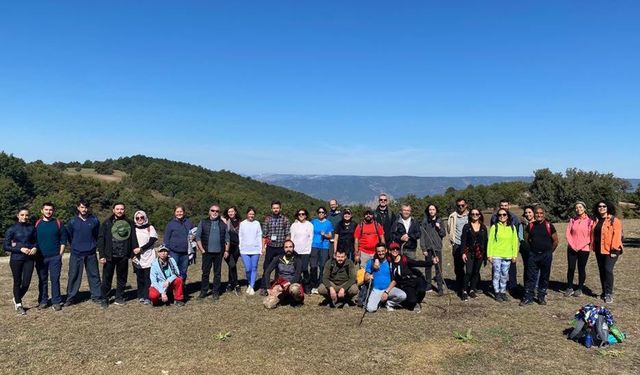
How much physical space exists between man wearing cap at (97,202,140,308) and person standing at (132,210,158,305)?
0.12 meters

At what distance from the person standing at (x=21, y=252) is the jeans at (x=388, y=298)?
6.38 meters

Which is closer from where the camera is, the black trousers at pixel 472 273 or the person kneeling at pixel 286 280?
the person kneeling at pixel 286 280

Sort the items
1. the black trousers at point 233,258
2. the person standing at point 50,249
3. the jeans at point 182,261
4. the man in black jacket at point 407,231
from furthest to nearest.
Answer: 1. the black trousers at point 233,258
2. the jeans at point 182,261
3. the man in black jacket at point 407,231
4. the person standing at point 50,249

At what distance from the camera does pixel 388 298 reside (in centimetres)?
821

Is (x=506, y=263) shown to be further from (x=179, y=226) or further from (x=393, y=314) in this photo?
(x=179, y=226)

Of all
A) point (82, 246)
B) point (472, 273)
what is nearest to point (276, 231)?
point (82, 246)

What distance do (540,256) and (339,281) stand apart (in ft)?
13.3

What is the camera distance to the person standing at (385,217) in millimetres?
9413

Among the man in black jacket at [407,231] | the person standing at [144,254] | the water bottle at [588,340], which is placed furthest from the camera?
the man in black jacket at [407,231]

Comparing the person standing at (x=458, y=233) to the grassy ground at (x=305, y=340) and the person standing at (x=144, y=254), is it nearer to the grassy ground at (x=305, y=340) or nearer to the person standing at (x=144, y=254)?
the grassy ground at (x=305, y=340)

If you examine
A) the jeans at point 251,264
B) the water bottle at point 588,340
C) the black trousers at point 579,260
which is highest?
the black trousers at point 579,260

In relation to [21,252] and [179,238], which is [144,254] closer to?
[179,238]

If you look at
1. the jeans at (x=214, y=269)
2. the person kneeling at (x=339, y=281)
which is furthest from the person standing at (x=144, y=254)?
the person kneeling at (x=339, y=281)

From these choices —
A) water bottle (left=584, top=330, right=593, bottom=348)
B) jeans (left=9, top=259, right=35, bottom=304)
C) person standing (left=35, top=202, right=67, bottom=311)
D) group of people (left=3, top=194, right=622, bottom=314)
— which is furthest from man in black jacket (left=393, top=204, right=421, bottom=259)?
jeans (left=9, top=259, right=35, bottom=304)
